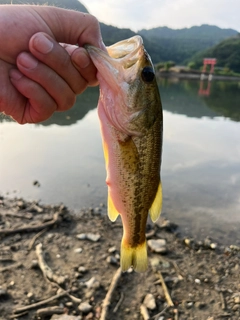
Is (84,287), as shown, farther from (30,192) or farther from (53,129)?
(53,129)

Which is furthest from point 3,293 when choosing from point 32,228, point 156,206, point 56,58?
point 56,58

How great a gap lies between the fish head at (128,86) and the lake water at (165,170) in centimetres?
222

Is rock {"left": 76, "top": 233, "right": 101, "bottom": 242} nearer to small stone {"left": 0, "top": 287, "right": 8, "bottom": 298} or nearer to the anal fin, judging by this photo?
small stone {"left": 0, "top": 287, "right": 8, "bottom": 298}

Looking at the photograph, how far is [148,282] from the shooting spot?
4.89 metres

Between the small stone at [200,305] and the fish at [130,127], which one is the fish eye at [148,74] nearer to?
the fish at [130,127]

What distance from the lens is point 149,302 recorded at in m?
4.44

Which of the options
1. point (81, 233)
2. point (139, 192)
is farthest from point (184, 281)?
point (139, 192)

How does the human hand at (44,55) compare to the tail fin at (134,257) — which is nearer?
the human hand at (44,55)

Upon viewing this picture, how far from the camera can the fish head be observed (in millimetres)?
2148

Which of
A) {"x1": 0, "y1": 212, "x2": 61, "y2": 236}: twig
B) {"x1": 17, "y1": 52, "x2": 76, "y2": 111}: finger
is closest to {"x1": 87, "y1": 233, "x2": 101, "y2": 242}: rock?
{"x1": 0, "y1": 212, "x2": 61, "y2": 236}: twig

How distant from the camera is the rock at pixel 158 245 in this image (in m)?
5.73

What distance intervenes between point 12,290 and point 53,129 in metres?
11.0

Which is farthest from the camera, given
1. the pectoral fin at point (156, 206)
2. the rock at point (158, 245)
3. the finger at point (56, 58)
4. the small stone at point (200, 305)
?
the rock at point (158, 245)

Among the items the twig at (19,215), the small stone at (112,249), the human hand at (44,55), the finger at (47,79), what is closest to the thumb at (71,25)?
the human hand at (44,55)
